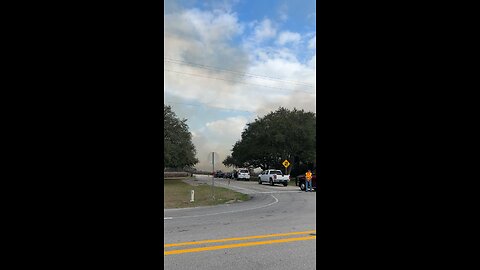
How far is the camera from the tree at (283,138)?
56156 millimetres

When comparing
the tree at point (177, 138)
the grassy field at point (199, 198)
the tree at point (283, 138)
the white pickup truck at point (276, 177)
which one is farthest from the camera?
the tree at point (283, 138)

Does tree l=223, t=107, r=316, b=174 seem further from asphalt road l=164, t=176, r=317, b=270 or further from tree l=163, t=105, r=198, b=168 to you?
asphalt road l=164, t=176, r=317, b=270

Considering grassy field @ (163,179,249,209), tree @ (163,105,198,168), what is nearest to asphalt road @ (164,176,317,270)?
grassy field @ (163,179,249,209)

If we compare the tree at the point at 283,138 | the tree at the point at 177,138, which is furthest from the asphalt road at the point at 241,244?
the tree at the point at 283,138

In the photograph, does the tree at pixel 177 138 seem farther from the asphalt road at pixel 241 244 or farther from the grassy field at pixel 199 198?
the asphalt road at pixel 241 244

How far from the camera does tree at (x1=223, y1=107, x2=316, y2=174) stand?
56156 millimetres

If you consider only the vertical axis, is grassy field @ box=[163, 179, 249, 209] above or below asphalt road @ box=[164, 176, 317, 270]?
below
